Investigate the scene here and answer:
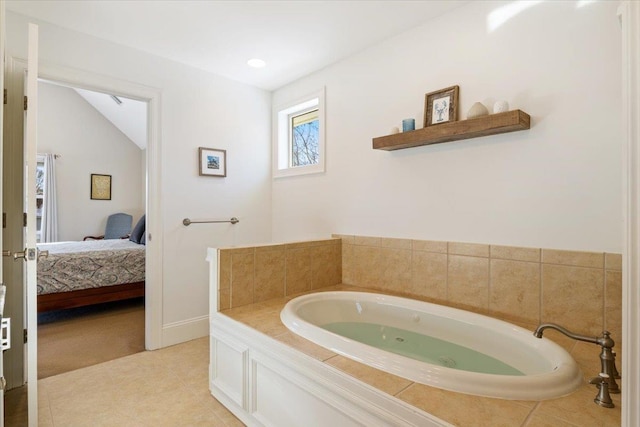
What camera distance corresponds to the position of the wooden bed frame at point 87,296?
319 centimetres

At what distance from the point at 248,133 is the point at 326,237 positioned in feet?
4.41

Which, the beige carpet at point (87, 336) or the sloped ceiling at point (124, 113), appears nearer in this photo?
the beige carpet at point (87, 336)

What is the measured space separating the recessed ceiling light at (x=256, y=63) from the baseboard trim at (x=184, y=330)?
7.51 ft

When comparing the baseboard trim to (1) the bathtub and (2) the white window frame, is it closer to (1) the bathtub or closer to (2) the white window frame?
(1) the bathtub

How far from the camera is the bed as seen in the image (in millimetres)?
3189

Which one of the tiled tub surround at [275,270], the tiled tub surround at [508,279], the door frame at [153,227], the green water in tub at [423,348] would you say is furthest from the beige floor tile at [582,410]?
the door frame at [153,227]

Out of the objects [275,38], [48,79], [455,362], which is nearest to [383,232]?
[455,362]

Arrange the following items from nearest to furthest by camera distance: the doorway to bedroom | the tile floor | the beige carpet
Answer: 1. the tile floor
2. the beige carpet
3. the doorway to bedroom

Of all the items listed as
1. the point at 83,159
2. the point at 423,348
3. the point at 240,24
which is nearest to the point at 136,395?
the point at 423,348

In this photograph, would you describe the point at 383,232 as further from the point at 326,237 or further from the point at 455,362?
the point at 455,362

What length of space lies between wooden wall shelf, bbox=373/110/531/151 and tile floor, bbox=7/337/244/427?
192 cm

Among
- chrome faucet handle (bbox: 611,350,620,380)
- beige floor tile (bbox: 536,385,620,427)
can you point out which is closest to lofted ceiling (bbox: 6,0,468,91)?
chrome faucet handle (bbox: 611,350,620,380)

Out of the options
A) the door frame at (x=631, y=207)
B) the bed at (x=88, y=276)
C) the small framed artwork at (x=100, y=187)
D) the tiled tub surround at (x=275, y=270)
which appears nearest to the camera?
the door frame at (x=631, y=207)

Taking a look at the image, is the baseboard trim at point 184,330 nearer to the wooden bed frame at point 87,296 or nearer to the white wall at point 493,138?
the wooden bed frame at point 87,296
